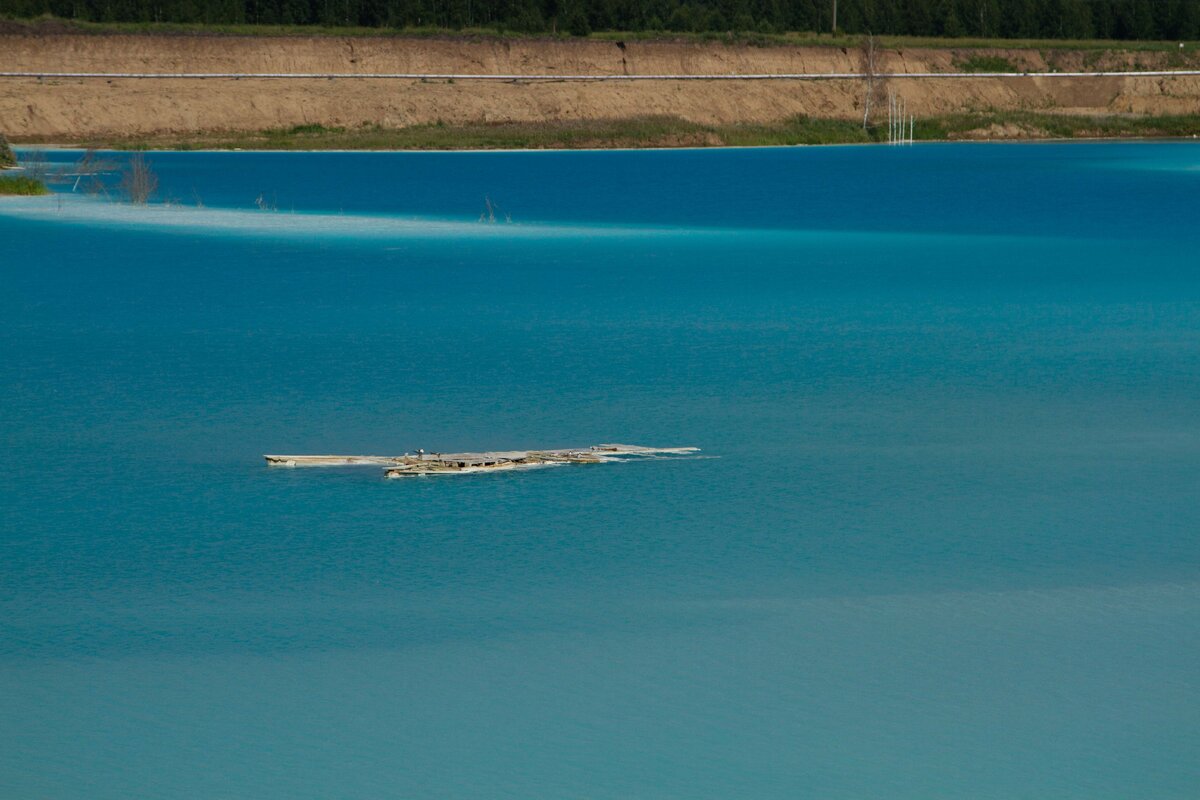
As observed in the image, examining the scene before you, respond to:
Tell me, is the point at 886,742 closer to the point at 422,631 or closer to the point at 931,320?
the point at 422,631

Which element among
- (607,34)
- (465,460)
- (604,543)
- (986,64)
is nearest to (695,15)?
(607,34)

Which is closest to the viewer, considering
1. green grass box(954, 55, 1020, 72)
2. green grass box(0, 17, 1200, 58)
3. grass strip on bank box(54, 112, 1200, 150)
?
grass strip on bank box(54, 112, 1200, 150)

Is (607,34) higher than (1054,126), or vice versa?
(607,34)

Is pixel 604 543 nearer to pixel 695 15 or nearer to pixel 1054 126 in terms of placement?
pixel 1054 126

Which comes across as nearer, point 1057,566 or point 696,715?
point 696,715

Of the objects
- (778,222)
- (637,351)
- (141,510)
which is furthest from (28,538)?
(778,222)

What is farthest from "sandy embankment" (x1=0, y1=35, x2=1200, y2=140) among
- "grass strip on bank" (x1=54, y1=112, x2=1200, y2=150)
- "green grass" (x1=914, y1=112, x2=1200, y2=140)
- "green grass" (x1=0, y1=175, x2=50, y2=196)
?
"green grass" (x1=0, y1=175, x2=50, y2=196)

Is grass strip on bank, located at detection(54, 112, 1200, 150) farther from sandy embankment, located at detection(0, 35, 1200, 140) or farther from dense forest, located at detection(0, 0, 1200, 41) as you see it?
dense forest, located at detection(0, 0, 1200, 41)
